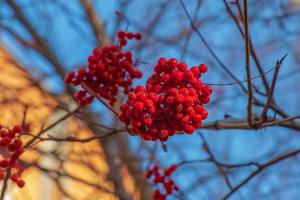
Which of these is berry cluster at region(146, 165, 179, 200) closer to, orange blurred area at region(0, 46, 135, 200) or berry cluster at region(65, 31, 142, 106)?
berry cluster at region(65, 31, 142, 106)

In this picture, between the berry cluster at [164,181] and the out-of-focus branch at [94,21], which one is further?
the out-of-focus branch at [94,21]

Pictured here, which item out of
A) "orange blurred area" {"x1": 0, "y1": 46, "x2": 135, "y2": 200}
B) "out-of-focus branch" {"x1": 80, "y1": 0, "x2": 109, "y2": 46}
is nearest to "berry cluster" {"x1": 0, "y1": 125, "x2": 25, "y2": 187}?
"orange blurred area" {"x1": 0, "y1": 46, "x2": 135, "y2": 200}

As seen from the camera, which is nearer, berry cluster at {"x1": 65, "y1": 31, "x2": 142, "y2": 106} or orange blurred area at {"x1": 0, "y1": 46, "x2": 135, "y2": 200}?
berry cluster at {"x1": 65, "y1": 31, "x2": 142, "y2": 106}

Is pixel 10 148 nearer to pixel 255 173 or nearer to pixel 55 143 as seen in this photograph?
pixel 255 173

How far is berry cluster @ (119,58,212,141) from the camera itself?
4.20 ft

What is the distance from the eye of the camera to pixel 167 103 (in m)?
1.28

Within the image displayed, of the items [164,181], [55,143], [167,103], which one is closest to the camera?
[167,103]

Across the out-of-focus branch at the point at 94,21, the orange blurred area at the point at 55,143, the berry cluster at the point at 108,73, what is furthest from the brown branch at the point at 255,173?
the out-of-focus branch at the point at 94,21

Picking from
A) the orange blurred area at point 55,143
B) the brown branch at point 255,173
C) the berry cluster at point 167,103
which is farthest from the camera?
the orange blurred area at point 55,143

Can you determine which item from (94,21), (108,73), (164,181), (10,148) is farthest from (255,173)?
(94,21)

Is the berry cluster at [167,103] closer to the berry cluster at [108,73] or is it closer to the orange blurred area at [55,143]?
the berry cluster at [108,73]

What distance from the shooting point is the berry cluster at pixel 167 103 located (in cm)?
128

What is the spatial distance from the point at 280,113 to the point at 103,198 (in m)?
2.24

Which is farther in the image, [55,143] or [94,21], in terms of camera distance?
[55,143]
